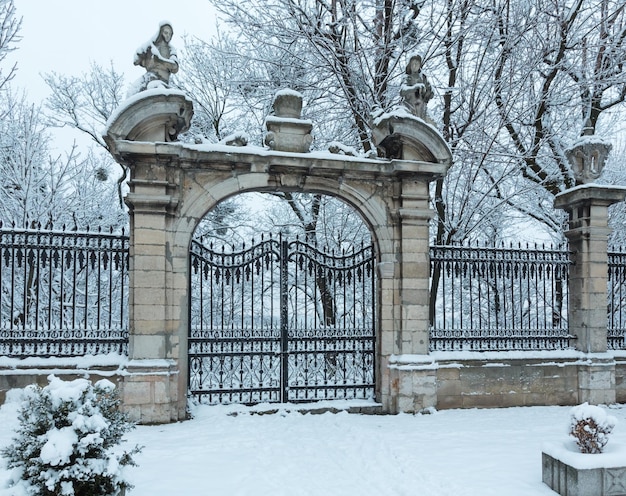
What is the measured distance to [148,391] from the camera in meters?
7.32

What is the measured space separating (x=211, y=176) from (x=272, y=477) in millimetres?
4269

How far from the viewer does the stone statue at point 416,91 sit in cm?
867

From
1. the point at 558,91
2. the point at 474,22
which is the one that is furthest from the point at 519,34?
the point at 558,91

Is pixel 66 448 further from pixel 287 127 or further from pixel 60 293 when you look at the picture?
pixel 287 127

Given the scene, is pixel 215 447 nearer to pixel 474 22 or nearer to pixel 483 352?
pixel 483 352

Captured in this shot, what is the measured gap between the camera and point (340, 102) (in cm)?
1259

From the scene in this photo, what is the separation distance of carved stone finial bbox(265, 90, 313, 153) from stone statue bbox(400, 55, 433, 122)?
1634 millimetres

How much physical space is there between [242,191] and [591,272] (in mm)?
5839

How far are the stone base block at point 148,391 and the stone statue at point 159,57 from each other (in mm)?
3791

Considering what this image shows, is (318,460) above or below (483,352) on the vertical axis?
below

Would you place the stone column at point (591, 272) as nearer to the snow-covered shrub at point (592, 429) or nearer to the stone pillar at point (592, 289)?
the stone pillar at point (592, 289)

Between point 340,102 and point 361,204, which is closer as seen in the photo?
point 361,204

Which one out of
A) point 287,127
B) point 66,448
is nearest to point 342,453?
point 66,448

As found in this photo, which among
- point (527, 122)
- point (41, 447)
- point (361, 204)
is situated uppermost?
point (527, 122)
